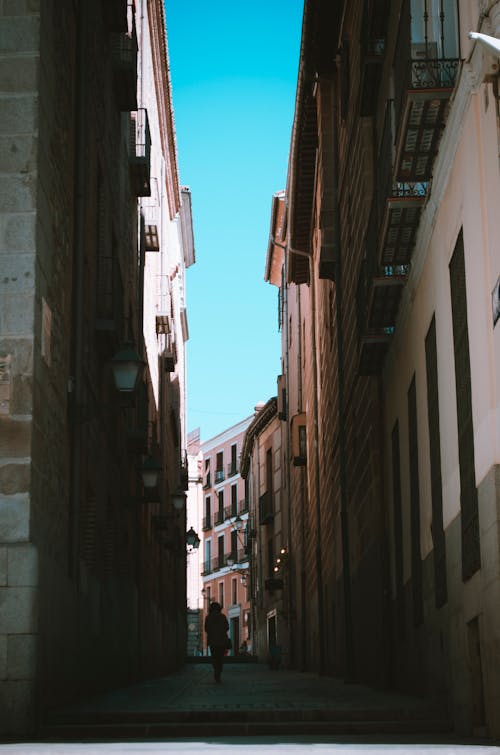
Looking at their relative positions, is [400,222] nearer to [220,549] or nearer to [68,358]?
[68,358]

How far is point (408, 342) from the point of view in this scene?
1502cm

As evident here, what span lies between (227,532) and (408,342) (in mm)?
62714

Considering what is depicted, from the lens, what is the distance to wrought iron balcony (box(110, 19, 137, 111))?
64.2 ft

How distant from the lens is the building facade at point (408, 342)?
31.9 feet

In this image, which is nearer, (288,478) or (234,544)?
(288,478)

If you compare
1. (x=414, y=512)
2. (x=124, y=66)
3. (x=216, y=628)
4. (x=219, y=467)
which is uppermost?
(x=219, y=467)

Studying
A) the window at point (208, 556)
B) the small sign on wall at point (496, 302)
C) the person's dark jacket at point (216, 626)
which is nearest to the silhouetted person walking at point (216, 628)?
the person's dark jacket at point (216, 626)

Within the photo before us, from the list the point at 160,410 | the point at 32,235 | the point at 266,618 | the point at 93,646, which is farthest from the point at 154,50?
the point at 266,618

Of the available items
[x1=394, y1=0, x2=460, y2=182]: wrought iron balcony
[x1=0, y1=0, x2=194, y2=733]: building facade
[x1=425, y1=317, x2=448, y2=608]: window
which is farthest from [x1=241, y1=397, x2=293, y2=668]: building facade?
[x1=394, y1=0, x2=460, y2=182]: wrought iron balcony

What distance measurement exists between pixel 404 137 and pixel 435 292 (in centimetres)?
173

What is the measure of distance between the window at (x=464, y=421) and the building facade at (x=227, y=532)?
193 ft

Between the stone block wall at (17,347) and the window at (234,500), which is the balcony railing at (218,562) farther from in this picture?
the stone block wall at (17,347)

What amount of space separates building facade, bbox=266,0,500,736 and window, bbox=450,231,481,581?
0.03 metres

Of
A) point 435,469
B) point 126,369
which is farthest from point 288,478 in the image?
point 435,469
